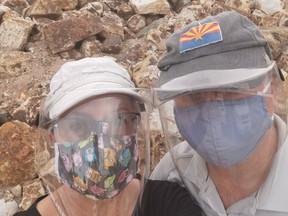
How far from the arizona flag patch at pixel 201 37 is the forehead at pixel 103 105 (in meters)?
0.32

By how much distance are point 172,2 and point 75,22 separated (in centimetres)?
144

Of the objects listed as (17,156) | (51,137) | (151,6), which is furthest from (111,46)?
(51,137)

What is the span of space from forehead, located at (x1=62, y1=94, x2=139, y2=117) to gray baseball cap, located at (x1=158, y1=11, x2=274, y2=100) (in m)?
0.21

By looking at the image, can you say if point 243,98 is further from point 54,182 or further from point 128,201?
point 54,182

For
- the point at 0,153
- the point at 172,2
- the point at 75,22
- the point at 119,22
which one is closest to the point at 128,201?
the point at 0,153

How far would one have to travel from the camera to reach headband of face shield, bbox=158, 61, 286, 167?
1.75 m

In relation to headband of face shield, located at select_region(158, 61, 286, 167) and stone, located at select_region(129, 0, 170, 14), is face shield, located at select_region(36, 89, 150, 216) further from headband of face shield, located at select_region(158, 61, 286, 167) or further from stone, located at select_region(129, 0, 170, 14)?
stone, located at select_region(129, 0, 170, 14)

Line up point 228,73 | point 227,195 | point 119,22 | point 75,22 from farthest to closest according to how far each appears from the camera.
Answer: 1. point 119,22
2. point 75,22
3. point 227,195
4. point 228,73

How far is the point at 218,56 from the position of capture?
169 centimetres

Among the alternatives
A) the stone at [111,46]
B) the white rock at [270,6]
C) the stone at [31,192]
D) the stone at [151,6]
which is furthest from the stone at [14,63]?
the white rock at [270,6]

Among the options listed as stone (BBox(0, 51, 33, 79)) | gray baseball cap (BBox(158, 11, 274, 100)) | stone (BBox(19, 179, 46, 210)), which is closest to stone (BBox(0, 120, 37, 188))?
stone (BBox(19, 179, 46, 210))

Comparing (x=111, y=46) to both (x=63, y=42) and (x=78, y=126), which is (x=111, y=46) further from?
(x=78, y=126)

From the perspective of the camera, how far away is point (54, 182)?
2.01 meters

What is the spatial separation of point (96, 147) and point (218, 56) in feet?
1.90
